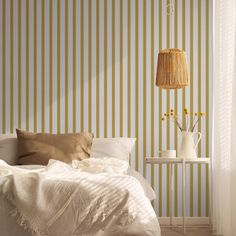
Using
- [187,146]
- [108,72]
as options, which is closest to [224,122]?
[187,146]

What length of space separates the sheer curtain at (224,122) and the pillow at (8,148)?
5.48ft

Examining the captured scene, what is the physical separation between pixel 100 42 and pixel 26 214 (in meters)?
2.95

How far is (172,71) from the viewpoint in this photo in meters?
5.19

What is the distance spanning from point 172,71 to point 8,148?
4.99 ft

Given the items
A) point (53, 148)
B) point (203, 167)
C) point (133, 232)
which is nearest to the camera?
point (133, 232)

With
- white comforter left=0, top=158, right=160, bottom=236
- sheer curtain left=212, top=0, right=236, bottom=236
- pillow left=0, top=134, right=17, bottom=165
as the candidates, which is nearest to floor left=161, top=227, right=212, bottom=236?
sheer curtain left=212, top=0, right=236, bottom=236

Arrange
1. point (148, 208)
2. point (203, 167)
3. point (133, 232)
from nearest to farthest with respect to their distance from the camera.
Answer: point (133, 232) → point (148, 208) → point (203, 167)

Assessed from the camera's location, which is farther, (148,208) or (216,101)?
(216,101)

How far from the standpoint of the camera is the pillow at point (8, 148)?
506 cm

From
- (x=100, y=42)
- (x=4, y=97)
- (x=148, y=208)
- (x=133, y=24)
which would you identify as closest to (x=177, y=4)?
(x=133, y=24)

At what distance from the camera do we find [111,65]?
5699 millimetres

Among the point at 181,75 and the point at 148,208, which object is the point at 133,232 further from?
the point at 181,75

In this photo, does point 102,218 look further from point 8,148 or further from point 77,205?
point 8,148

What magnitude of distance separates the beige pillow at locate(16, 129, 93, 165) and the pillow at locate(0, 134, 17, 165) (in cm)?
8
